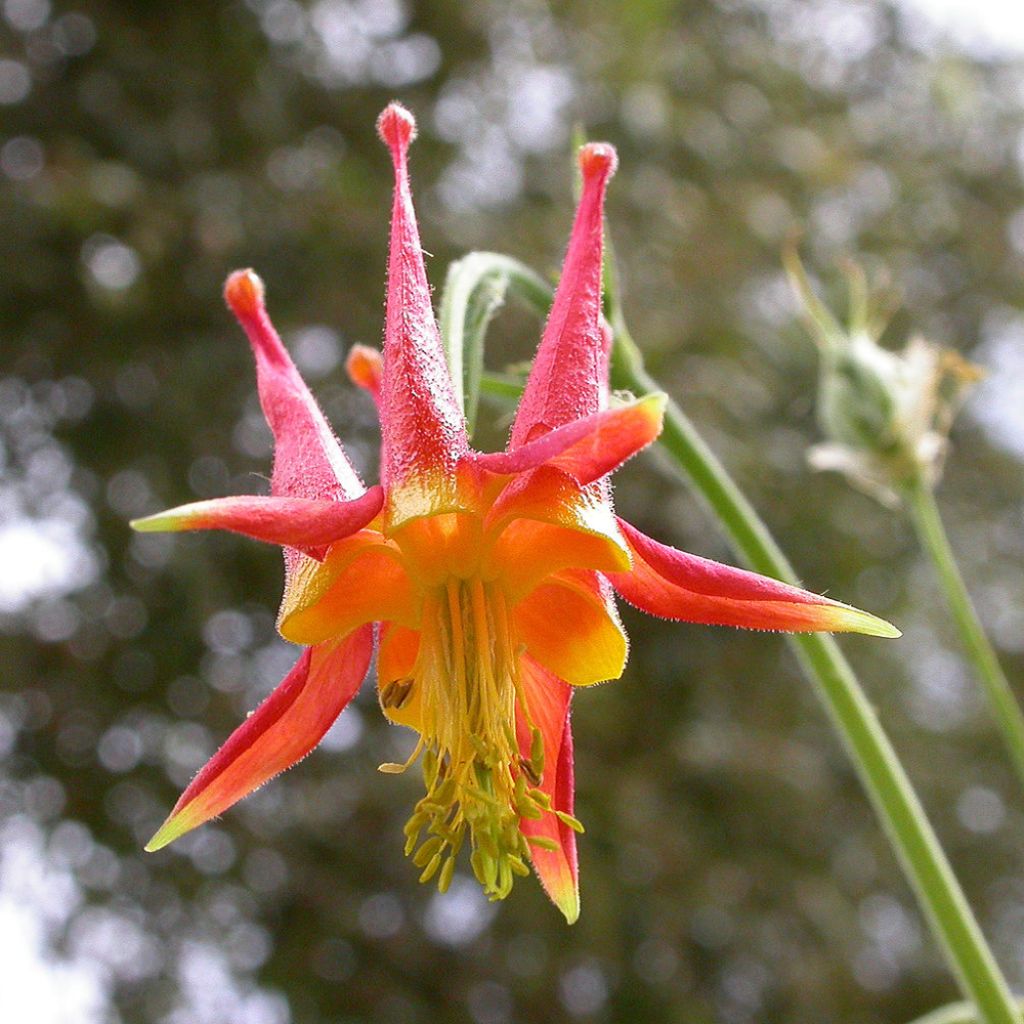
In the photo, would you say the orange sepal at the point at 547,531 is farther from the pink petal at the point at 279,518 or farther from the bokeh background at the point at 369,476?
the bokeh background at the point at 369,476

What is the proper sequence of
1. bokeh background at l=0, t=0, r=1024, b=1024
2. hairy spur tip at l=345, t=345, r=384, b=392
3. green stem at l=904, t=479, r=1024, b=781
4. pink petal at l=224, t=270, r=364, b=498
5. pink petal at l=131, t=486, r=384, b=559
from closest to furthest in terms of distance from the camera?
pink petal at l=131, t=486, r=384, b=559, pink petal at l=224, t=270, r=364, b=498, hairy spur tip at l=345, t=345, r=384, b=392, green stem at l=904, t=479, r=1024, b=781, bokeh background at l=0, t=0, r=1024, b=1024

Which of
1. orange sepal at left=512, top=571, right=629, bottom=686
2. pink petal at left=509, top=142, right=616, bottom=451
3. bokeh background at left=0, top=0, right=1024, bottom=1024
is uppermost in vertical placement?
pink petal at left=509, top=142, right=616, bottom=451

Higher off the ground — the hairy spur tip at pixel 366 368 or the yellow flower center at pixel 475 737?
the hairy spur tip at pixel 366 368

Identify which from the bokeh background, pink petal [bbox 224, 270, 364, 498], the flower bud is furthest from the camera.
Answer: the bokeh background

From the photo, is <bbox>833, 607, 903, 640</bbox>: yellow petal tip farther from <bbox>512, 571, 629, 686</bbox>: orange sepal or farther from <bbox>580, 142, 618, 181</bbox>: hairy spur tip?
<bbox>580, 142, 618, 181</bbox>: hairy spur tip

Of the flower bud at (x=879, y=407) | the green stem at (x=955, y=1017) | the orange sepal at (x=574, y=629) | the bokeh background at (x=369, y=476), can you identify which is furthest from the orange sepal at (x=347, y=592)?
the bokeh background at (x=369, y=476)

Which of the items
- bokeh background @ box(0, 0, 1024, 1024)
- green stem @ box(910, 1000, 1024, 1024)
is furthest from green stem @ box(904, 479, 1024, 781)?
bokeh background @ box(0, 0, 1024, 1024)

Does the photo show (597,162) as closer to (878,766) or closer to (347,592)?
(347,592)
